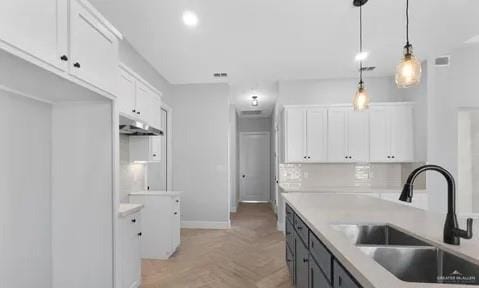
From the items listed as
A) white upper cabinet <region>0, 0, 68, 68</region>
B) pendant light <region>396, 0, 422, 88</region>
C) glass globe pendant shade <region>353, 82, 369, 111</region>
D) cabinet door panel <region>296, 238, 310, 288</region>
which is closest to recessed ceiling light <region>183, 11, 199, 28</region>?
white upper cabinet <region>0, 0, 68, 68</region>

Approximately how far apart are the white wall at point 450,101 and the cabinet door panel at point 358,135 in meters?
0.95

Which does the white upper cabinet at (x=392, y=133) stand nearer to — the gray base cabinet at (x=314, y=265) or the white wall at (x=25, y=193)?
the gray base cabinet at (x=314, y=265)

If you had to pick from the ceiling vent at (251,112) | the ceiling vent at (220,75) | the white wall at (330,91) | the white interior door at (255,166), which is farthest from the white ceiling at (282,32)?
the white interior door at (255,166)

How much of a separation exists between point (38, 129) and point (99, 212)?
82 cm

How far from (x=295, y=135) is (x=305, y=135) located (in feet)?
0.57

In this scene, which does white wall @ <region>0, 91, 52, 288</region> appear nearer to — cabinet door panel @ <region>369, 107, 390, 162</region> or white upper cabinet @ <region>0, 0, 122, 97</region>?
white upper cabinet @ <region>0, 0, 122, 97</region>

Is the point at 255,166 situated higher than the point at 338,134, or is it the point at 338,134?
the point at 338,134

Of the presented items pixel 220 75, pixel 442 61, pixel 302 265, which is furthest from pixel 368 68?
pixel 302 265

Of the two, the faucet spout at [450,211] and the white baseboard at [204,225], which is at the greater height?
the faucet spout at [450,211]

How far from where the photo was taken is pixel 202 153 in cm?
554

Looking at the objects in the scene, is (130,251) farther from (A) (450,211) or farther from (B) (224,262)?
(A) (450,211)

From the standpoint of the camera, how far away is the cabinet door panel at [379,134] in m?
4.70

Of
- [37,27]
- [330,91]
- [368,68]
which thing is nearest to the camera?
[37,27]

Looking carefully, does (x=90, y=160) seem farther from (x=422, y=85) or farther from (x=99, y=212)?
(x=422, y=85)
